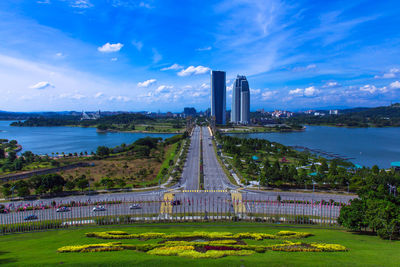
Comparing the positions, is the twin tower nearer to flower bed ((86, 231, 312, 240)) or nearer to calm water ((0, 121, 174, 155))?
calm water ((0, 121, 174, 155))

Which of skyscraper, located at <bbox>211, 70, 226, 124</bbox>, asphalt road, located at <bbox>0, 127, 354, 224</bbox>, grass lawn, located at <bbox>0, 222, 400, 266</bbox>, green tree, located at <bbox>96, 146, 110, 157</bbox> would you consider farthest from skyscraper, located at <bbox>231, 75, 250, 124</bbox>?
grass lawn, located at <bbox>0, 222, 400, 266</bbox>

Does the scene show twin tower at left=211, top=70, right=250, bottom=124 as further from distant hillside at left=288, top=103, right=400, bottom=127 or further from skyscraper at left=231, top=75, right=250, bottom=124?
distant hillside at left=288, top=103, right=400, bottom=127

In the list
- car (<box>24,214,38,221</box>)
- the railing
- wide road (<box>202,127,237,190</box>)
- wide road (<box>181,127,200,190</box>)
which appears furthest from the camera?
wide road (<box>181,127,200,190</box>)

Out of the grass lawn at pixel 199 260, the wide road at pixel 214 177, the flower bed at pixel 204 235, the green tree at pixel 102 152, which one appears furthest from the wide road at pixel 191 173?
the green tree at pixel 102 152

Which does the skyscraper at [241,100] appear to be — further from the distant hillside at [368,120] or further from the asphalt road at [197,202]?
the asphalt road at [197,202]

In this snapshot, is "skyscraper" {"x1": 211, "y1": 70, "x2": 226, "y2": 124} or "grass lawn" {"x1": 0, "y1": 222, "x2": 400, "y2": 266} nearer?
"grass lawn" {"x1": 0, "y1": 222, "x2": 400, "y2": 266}

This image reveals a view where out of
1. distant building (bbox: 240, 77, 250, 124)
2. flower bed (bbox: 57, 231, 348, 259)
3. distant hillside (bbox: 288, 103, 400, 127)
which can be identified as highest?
distant building (bbox: 240, 77, 250, 124)

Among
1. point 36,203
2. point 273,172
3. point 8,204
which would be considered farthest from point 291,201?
point 8,204

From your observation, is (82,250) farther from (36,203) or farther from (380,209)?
(380,209)

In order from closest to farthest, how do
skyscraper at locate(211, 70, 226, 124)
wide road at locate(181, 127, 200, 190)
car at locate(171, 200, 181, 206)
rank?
car at locate(171, 200, 181, 206), wide road at locate(181, 127, 200, 190), skyscraper at locate(211, 70, 226, 124)

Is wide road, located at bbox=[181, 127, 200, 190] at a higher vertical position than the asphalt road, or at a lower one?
higher
